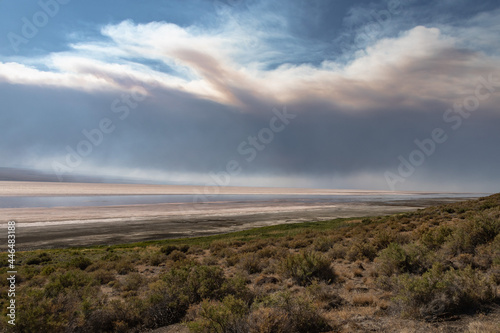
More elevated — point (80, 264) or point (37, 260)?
point (80, 264)

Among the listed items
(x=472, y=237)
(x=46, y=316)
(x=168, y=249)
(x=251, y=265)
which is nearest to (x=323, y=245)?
(x=251, y=265)

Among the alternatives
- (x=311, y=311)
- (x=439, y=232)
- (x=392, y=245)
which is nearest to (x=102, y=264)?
(x=311, y=311)

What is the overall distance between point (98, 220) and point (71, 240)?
51.4ft

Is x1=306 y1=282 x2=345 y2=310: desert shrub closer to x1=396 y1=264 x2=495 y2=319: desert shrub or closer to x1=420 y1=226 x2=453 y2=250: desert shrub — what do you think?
x1=396 y1=264 x2=495 y2=319: desert shrub

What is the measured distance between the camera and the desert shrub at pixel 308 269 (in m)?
10.4

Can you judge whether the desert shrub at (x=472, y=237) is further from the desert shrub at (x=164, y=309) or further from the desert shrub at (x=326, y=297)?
the desert shrub at (x=164, y=309)

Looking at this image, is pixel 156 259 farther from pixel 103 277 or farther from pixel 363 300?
pixel 363 300

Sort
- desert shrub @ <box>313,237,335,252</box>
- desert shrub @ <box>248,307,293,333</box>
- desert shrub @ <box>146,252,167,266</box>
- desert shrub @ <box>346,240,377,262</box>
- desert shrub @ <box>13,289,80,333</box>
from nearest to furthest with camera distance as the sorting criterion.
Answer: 1. desert shrub @ <box>248,307,293,333</box>
2. desert shrub @ <box>13,289,80,333</box>
3. desert shrub @ <box>346,240,377,262</box>
4. desert shrub @ <box>313,237,335,252</box>
5. desert shrub @ <box>146,252,167,266</box>

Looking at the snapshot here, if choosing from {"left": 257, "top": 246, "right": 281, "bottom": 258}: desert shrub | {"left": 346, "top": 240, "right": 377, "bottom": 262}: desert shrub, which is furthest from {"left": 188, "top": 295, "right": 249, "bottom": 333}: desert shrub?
{"left": 257, "top": 246, "right": 281, "bottom": 258}: desert shrub

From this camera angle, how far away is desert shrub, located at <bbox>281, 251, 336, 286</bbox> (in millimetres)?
10445

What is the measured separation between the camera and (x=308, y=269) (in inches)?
418

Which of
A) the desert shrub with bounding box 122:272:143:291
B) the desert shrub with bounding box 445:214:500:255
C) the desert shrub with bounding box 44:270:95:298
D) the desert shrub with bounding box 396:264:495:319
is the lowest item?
the desert shrub with bounding box 122:272:143:291

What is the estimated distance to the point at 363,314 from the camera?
7016 millimetres

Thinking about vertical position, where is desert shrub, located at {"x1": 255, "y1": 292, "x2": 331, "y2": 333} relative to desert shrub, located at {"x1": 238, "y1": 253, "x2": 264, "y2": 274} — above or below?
above
